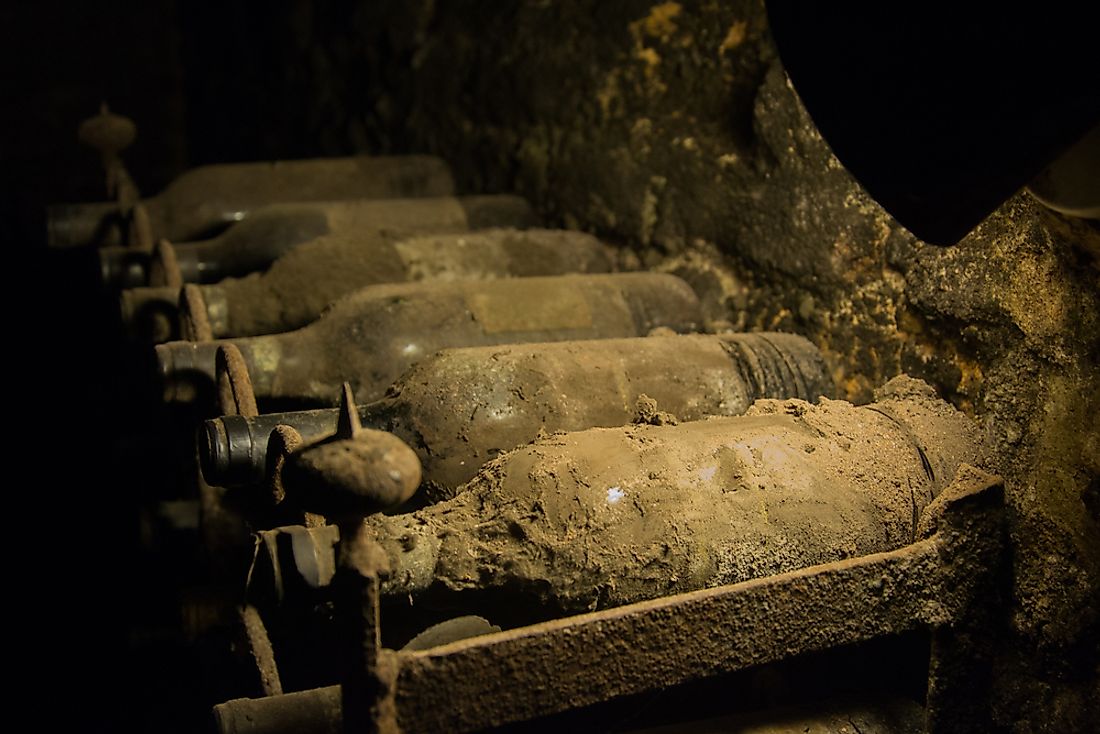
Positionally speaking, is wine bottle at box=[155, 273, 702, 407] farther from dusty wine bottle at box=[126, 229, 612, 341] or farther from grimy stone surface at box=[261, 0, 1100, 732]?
grimy stone surface at box=[261, 0, 1100, 732]

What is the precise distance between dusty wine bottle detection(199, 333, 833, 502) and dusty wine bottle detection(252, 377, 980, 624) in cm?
11

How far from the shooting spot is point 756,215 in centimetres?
169

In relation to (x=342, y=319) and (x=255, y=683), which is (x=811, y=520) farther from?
(x=342, y=319)

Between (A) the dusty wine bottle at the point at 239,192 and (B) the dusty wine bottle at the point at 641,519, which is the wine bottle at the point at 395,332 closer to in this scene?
(B) the dusty wine bottle at the point at 641,519

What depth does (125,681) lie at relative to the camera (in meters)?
2.07

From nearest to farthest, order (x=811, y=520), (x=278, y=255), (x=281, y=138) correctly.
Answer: (x=811, y=520) < (x=278, y=255) < (x=281, y=138)

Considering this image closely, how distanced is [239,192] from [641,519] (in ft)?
4.25

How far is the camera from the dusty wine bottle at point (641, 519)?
985mm

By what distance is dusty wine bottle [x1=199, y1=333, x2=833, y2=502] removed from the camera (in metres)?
1.15

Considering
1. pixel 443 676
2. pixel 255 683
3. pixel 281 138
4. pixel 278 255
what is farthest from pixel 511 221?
pixel 443 676

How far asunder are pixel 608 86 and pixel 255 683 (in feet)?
4.07

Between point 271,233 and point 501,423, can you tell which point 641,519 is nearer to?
point 501,423

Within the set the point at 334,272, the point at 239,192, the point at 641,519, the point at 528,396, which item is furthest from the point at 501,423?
the point at 239,192

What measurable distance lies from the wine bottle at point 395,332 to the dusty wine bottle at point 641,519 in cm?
35
